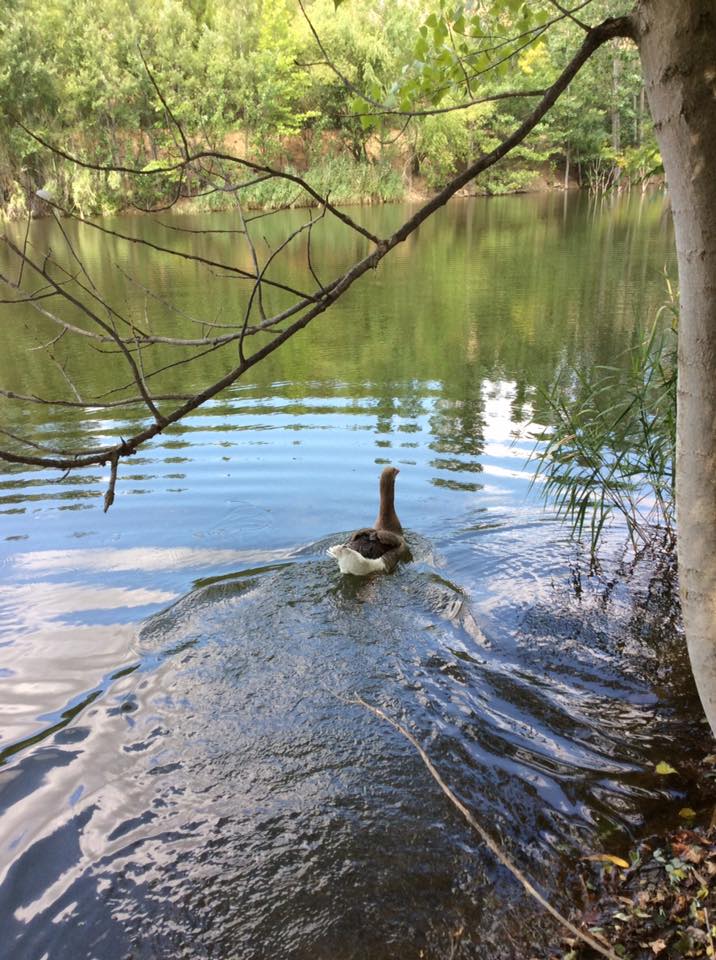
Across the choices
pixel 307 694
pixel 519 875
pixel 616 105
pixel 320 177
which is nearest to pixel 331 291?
pixel 519 875

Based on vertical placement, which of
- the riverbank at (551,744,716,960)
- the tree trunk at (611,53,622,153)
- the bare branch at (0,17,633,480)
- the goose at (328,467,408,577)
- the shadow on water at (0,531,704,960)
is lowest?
the shadow on water at (0,531,704,960)

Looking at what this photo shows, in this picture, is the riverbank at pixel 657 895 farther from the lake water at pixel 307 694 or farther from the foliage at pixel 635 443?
the foliage at pixel 635 443

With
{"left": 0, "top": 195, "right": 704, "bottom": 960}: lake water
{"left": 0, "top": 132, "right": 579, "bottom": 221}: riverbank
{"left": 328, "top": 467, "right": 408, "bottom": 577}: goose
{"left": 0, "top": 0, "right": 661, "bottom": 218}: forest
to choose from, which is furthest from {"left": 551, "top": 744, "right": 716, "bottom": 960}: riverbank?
{"left": 0, "top": 132, "right": 579, "bottom": 221}: riverbank

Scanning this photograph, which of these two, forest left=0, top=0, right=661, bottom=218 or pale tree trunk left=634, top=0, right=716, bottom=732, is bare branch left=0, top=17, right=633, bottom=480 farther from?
forest left=0, top=0, right=661, bottom=218

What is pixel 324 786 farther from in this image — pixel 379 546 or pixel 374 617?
pixel 379 546

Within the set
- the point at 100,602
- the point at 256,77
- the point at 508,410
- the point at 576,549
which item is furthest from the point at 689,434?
the point at 256,77

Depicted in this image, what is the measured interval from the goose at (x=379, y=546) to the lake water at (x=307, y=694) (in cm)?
15

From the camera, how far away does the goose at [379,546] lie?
18.8 feet

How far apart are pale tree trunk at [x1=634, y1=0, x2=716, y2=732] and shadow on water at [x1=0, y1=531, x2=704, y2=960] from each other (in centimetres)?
157

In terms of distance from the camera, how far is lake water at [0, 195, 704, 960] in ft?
10.1

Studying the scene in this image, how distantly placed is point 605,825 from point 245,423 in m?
7.34

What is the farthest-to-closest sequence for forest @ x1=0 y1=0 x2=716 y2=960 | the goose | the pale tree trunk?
1. the goose
2. forest @ x1=0 y1=0 x2=716 y2=960
3. the pale tree trunk

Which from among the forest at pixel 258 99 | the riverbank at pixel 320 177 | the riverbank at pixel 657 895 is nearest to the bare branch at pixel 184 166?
the riverbank at pixel 657 895

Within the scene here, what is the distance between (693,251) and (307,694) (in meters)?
3.33
